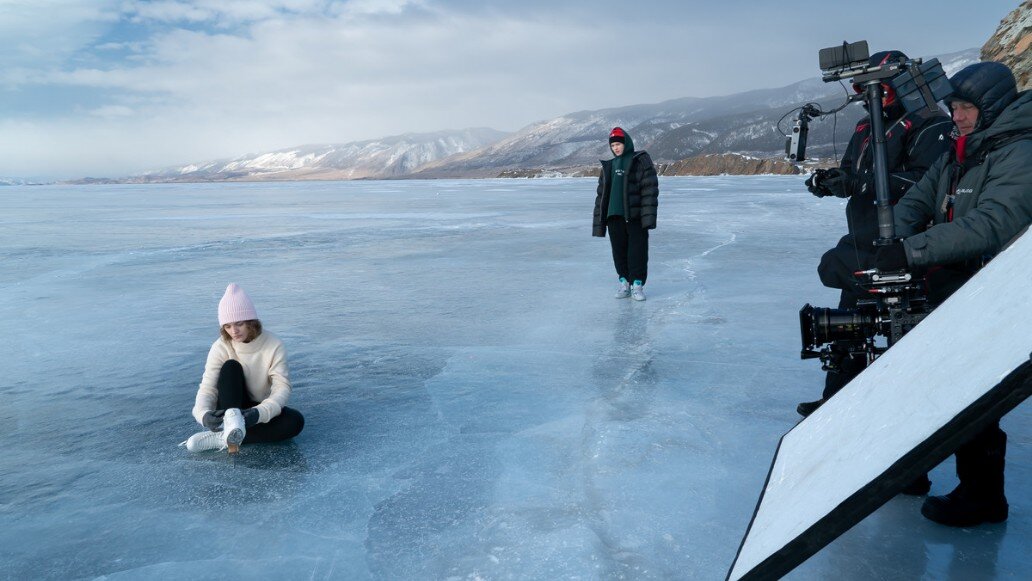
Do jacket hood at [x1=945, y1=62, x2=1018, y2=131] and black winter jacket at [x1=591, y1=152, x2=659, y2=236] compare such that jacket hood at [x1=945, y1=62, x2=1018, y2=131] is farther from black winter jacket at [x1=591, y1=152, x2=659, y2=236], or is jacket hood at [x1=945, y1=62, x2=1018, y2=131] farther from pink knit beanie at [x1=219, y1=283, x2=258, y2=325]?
black winter jacket at [x1=591, y1=152, x2=659, y2=236]

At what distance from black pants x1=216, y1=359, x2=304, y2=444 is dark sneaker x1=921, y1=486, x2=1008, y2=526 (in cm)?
280

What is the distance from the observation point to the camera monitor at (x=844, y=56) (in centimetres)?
279

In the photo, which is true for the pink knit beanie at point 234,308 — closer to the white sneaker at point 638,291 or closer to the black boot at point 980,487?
the black boot at point 980,487

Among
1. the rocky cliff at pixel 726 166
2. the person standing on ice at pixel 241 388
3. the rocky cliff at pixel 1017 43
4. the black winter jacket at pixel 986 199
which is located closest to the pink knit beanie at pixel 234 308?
the person standing on ice at pixel 241 388

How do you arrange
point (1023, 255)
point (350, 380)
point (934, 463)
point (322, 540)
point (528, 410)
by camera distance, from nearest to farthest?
point (934, 463) < point (1023, 255) < point (322, 540) < point (528, 410) < point (350, 380)

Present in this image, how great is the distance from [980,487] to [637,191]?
4.51m

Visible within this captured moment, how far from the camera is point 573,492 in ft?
9.55

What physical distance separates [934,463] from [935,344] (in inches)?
20.0

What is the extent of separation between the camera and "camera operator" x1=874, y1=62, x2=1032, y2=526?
2312 mm

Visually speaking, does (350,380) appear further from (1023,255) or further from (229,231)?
(229,231)

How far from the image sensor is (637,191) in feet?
21.9

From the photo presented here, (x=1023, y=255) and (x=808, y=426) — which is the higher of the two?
(x=1023, y=255)

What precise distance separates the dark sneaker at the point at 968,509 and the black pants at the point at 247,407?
280cm

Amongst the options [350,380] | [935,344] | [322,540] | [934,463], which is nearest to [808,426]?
[935,344]
